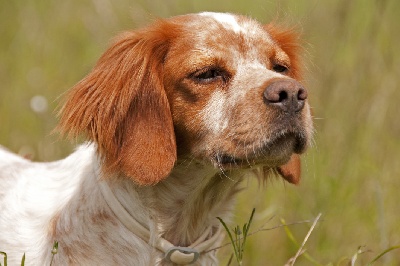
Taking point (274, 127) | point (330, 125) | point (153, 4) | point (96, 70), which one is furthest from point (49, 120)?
point (274, 127)

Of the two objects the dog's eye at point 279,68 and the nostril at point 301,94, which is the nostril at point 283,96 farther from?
the dog's eye at point 279,68

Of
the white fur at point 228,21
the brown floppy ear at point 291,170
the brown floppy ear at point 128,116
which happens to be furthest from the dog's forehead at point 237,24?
the brown floppy ear at point 291,170

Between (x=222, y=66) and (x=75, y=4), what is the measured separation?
17.3ft

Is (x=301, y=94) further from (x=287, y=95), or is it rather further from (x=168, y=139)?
(x=168, y=139)

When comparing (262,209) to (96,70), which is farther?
(262,209)

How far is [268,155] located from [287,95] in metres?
0.25

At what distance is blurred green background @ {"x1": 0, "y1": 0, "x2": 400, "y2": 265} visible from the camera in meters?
5.06

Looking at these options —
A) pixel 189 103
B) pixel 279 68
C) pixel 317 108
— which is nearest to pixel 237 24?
pixel 279 68

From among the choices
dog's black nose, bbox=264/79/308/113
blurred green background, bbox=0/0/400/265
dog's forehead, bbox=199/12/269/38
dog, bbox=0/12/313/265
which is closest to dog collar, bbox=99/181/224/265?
dog, bbox=0/12/313/265

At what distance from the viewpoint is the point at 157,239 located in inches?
149

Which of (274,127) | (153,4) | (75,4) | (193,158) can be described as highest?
(274,127)

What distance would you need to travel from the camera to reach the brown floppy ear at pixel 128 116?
367 cm

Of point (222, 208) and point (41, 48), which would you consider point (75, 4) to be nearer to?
point (41, 48)

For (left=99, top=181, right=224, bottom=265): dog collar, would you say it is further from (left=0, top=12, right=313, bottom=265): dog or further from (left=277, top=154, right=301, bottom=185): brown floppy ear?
(left=277, top=154, right=301, bottom=185): brown floppy ear
